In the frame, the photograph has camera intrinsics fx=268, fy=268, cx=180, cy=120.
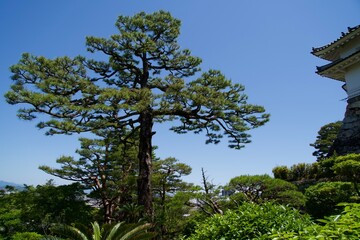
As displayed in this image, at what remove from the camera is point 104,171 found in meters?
18.5

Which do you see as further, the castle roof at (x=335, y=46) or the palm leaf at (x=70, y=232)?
the castle roof at (x=335, y=46)

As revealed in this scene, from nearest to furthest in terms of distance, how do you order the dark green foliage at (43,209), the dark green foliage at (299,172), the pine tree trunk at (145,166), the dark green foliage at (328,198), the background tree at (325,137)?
1. the dark green foliage at (328,198)
2. the pine tree trunk at (145,166)
3. the dark green foliage at (43,209)
4. the dark green foliage at (299,172)
5. the background tree at (325,137)

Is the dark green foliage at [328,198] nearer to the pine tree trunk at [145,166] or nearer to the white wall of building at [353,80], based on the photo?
the pine tree trunk at [145,166]

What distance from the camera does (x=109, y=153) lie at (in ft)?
62.2

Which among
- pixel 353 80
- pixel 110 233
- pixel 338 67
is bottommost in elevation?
pixel 110 233

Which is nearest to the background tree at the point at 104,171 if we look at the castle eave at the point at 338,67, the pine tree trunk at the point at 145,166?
the pine tree trunk at the point at 145,166

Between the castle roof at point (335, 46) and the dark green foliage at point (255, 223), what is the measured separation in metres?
14.9

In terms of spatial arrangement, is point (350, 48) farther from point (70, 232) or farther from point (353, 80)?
point (70, 232)

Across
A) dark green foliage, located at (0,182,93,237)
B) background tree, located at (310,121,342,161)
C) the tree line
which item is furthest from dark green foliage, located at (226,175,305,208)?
background tree, located at (310,121,342,161)

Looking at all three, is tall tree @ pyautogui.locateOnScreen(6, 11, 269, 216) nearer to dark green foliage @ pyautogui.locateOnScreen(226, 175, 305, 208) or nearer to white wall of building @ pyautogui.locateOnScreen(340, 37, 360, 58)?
dark green foliage @ pyautogui.locateOnScreen(226, 175, 305, 208)

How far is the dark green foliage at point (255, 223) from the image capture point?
3.37 meters

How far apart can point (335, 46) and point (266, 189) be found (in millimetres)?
10652

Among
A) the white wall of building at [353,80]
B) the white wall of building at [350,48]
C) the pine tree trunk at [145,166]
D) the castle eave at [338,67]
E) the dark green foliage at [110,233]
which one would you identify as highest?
the white wall of building at [350,48]

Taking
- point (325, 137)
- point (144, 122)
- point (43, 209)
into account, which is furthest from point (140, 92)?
point (325, 137)
